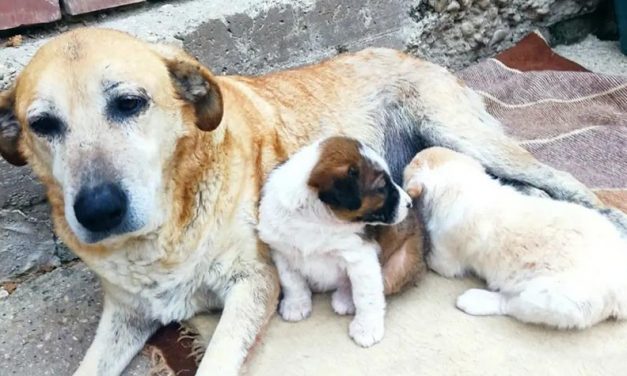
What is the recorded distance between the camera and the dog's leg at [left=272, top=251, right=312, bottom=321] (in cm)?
316

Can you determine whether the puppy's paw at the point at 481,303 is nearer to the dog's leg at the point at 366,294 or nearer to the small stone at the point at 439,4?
the dog's leg at the point at 366,294

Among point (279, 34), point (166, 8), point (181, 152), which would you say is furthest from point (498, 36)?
point (181, 152)

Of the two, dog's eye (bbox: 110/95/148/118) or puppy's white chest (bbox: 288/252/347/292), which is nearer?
dog's eye (bbox: 110/95/148/118)

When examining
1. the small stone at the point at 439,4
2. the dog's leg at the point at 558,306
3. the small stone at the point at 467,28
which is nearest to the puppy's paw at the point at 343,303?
the dog's leg at the point at 558,306

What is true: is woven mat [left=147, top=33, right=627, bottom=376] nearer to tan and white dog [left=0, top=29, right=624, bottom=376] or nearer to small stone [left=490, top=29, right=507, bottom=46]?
tan and white dog [left=0, top=29, right=624, bottom=376]

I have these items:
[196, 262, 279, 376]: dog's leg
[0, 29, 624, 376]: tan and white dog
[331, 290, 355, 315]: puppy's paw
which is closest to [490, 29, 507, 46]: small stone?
[0, 29, 624, 376]: tan and white dog

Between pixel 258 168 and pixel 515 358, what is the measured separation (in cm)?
115

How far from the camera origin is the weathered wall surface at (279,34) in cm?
376

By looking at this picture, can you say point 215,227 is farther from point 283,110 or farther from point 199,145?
point 283,110

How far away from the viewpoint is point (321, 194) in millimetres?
2861

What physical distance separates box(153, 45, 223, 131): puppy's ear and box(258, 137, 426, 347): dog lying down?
1.10ft

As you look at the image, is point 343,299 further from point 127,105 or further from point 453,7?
point 453,7

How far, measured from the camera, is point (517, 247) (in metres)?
3.04

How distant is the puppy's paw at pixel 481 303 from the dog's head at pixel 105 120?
3.67 feet
